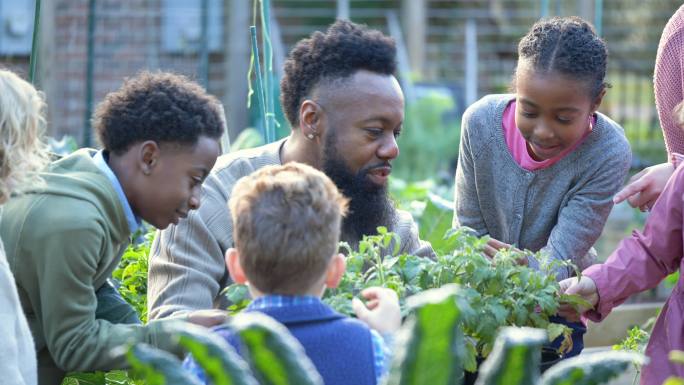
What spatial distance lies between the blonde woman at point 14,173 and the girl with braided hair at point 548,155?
1.51 metres

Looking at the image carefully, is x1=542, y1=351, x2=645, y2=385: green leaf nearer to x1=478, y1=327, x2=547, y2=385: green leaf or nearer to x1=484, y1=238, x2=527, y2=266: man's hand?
x1=478, y1=327, x2=547, y2=385: green leaf

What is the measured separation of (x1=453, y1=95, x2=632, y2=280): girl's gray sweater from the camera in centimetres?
410

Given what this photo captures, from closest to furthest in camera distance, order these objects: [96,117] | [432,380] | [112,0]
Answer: [432,380] → [96,117] → [112,0]

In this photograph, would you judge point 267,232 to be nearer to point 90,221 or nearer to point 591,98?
point 90,221

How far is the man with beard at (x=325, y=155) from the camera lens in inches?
148

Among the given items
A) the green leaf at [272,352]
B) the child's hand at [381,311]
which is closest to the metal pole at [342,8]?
the child's hand at [381,311]

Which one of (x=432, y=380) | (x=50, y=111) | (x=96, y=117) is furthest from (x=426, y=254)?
(x=50, y=111)

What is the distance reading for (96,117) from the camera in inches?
141

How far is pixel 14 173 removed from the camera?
292 cm

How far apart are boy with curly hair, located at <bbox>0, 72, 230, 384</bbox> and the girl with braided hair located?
103cm

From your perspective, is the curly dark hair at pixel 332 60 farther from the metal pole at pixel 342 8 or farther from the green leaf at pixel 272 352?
the metal pole at pixel 342 8

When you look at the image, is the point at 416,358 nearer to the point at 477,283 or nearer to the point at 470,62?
the point at 477,283

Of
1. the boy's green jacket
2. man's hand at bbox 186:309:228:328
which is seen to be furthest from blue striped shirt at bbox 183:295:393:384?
the boy's green jacket

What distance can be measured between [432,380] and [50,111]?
6581mm
